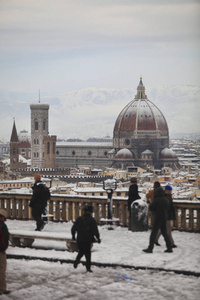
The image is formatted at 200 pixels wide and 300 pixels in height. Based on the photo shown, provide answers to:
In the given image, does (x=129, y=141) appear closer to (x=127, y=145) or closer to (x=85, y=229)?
(x=127, y=145)

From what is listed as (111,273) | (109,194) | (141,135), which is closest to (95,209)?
(109,194)

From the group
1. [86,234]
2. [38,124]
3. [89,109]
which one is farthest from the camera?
[89,109]

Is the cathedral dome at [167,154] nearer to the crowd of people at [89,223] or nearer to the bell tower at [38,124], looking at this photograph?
the bell tower at [38,124]

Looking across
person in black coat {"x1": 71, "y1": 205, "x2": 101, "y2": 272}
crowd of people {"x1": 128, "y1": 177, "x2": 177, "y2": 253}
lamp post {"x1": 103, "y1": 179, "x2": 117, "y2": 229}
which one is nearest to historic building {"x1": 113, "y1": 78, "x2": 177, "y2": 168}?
lamp post {"x1": 103, "y1": 179, "x2": 117, "y2": 229}

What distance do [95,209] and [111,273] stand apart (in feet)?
12.9

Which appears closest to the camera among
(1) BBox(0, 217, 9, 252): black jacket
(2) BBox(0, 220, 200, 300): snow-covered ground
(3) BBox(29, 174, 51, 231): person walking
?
(2) BBox(0, 220, 200, 300): snow-covered ground

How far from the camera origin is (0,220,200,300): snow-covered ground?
25.1 feet

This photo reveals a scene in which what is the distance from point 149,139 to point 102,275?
135 meters

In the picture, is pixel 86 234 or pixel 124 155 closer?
pixel 86 234

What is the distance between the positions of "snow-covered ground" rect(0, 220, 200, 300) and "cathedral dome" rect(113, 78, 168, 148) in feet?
440

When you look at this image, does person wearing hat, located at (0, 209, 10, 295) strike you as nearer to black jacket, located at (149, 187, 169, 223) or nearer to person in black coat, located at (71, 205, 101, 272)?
person in black coat, located at (71, 205, 101, 272)

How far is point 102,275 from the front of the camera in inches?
334

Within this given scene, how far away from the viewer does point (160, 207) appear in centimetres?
973

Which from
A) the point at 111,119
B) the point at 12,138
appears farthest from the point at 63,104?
the point at 12,138
